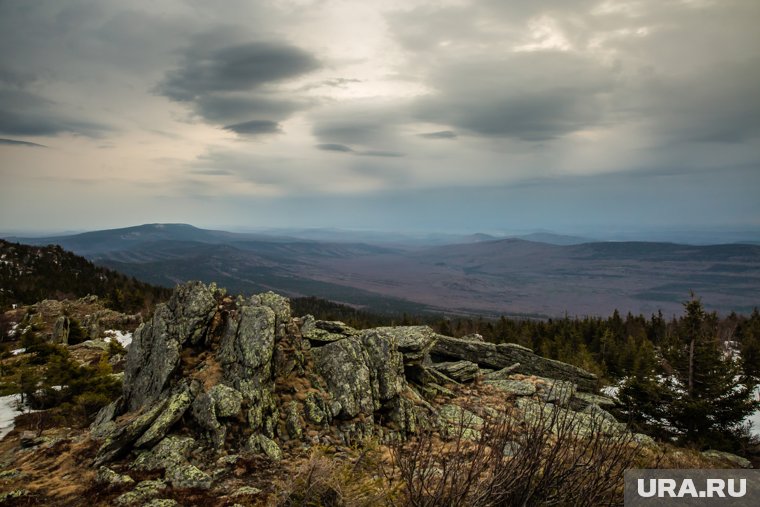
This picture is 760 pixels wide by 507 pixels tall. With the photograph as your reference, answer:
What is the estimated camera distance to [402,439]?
1482cm

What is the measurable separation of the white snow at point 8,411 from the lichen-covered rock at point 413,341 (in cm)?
1878

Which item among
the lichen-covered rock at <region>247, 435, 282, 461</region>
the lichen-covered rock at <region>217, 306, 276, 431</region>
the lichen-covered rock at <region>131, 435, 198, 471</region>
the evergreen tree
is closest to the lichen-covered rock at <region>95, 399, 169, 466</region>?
the lichen-covered rock at <region>131, 435, 198, 471</region>

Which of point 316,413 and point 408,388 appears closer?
point 316,413

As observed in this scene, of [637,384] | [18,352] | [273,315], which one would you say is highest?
[273,315]

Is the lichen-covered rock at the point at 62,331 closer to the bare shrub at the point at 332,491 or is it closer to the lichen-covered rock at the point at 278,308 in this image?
the lichen-covered rock at the point at 278,308

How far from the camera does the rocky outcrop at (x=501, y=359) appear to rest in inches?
1197

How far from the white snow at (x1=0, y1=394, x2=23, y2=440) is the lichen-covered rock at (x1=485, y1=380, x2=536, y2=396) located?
25.6 metres

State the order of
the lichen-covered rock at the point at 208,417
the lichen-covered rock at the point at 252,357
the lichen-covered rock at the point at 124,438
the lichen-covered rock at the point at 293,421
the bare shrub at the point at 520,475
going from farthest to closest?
the lichen-covered rock at the point at 252,357 < the lichen-covered rock at the point at 293,421 < the lichen-covered rock at the point at 208,417 < the lichen-covered rock at the point at 124,438 < the bare shrub at the point at 520,475

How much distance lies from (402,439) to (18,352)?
153 ft

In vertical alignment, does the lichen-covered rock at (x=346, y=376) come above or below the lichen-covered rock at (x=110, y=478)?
above

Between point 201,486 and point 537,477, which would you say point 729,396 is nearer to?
point 537,477

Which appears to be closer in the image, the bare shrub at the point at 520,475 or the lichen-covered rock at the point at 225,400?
the bare shrub at the point at 520,475

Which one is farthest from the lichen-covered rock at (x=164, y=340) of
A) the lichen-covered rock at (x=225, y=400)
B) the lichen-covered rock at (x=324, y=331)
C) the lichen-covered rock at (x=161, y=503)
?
the lichen-covered rock at (x=161, y=503)


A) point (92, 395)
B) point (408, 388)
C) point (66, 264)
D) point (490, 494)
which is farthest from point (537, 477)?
point (66, 264)
